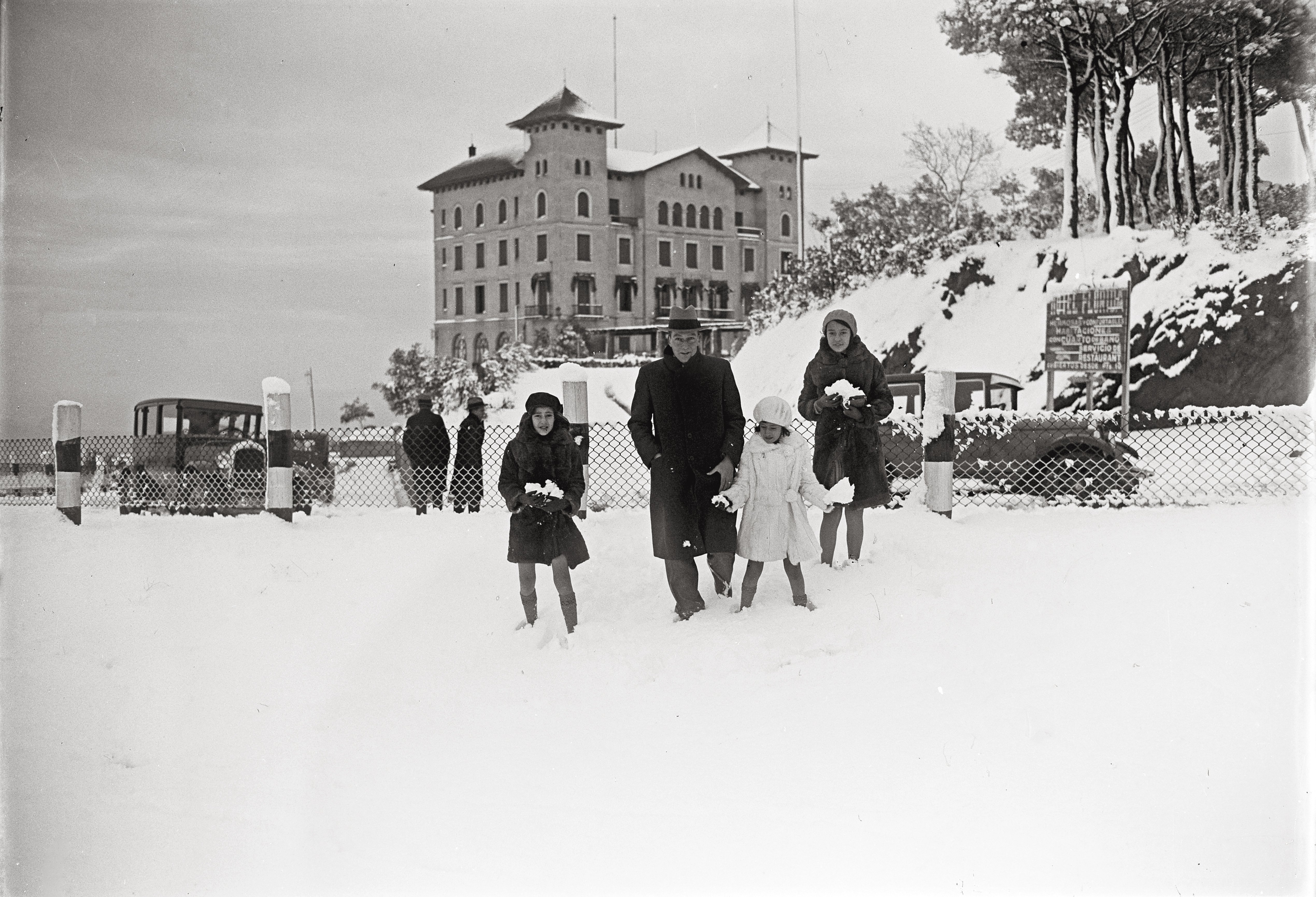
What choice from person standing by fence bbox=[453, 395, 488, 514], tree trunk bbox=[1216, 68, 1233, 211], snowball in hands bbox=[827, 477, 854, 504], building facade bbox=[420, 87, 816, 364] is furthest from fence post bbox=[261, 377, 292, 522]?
building facade bbox=[420, 87, 816, 364]

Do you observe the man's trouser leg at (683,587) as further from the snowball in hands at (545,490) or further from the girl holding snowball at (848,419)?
the girl holding snowball at (848,419)

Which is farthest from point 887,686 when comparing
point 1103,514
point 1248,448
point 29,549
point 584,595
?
point 1248,448

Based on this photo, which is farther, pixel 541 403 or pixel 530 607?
pixel 530 607

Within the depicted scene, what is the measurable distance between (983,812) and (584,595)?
9.73 ft

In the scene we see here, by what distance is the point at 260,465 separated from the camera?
1220 centimetres

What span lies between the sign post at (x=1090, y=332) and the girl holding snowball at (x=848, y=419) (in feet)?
21.1

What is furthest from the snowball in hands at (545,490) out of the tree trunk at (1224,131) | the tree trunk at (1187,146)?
the tree trunk at (1224,131)

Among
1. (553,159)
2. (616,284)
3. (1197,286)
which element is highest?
(553,159)

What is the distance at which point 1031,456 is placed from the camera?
30.8ft

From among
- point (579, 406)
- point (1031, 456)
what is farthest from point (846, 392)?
point (1031, 456)

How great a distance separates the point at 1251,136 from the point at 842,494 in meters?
18.4

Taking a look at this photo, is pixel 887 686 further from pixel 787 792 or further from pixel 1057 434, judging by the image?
pixel 1057 434

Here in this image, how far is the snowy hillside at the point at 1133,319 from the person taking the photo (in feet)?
51.4

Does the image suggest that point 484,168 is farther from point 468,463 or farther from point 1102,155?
point 468,463
